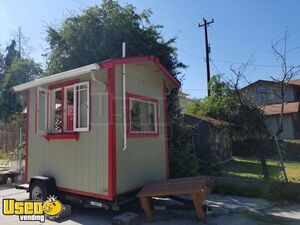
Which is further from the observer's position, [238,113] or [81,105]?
[238,113]

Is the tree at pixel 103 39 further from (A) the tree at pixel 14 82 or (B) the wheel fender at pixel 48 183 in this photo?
(A) the tree at pixel 14 82

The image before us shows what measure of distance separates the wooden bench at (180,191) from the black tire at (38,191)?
2.47m

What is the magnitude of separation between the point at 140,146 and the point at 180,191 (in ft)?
5.57

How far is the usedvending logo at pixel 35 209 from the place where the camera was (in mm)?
6559

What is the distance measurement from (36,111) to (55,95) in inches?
30.1

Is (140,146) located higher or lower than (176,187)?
higher

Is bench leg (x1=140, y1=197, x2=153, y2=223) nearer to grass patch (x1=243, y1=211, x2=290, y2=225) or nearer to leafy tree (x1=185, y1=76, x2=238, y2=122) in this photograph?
grass patch (x1=243, y1=211, x2=290, y2=225)

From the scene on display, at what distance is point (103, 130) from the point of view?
642 centimetres

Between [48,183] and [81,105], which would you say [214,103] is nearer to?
[81,105]

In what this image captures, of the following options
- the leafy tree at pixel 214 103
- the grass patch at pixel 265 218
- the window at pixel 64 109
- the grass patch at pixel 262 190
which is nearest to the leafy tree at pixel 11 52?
the leafy tree at pixel 214 103

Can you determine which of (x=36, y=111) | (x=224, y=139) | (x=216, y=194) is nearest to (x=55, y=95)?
(x=36, y=111)

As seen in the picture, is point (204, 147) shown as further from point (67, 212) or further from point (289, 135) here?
point (289, 135)

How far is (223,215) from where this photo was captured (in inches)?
259

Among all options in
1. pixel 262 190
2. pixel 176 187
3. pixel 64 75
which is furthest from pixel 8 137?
pixel 262 190
